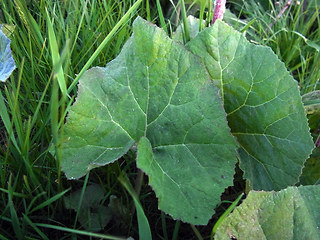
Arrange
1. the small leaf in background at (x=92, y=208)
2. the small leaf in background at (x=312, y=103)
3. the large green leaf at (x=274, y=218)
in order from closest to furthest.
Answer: the large green leaf at (x=274, y=218), the small leaf in background at (x=92, y=208), the small leaf in background at (x=312, y=103)

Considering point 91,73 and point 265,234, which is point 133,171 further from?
point 265,234

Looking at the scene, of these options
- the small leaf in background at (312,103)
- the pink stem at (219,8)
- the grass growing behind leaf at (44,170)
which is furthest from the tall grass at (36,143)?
the small leaf in background at (312,103)

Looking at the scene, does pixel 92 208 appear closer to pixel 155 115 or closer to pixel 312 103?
pixel 155 115

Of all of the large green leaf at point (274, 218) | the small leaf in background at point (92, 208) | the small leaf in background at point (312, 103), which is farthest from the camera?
the small leaf in background at point (312, 103)

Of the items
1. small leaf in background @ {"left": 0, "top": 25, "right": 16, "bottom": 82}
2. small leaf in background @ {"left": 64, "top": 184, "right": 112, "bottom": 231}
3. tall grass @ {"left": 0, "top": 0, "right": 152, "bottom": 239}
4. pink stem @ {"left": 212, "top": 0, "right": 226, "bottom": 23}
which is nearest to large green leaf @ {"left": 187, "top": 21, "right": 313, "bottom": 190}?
pink stem @ {"left": 212, "top": 0, "right": 226, "bottom": 23}

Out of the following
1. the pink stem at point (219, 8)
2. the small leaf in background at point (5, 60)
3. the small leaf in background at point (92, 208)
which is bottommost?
the small leaf in background at point (92, 208)

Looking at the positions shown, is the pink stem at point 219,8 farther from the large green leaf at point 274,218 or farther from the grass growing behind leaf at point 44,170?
the large green leaf at point 274,218
